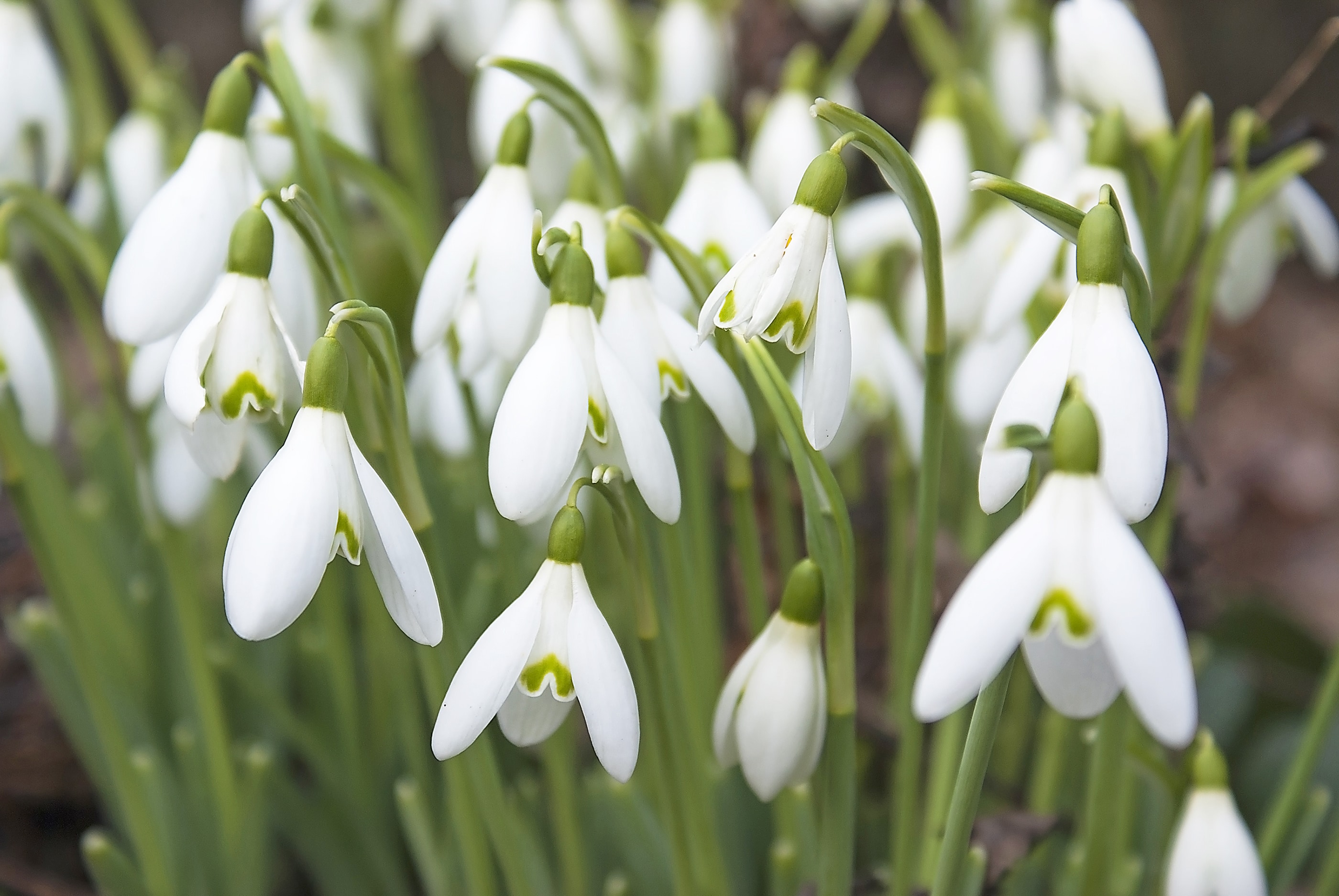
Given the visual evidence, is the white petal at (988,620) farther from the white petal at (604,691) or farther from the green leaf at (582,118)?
the green leaf at (582,118)

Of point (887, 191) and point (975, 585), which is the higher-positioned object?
point (887, 191)

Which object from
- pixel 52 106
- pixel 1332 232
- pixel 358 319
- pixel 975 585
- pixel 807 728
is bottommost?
pixel 807 728

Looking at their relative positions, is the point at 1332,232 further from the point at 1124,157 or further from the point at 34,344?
the point at 34,344

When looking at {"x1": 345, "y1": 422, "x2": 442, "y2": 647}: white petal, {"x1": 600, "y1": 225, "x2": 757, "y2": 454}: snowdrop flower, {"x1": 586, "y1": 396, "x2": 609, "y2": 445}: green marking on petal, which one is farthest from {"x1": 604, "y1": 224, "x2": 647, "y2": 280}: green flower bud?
{"x1": 345, "y1": 422, "x2": 442, "y2": 647}: white petal

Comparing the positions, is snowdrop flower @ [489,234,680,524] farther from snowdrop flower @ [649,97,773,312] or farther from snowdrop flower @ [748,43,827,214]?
snowdrop flower @ [748,43,827,214]

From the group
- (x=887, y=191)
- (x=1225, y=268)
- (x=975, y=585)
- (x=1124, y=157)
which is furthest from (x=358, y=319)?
(x=887, y=191)

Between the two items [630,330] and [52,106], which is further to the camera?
[52,106]

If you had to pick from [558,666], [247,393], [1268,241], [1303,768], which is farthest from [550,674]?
[1268,241]

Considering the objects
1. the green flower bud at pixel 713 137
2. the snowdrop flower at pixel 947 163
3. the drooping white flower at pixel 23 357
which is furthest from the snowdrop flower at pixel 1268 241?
the drooping white flower at pixel 23 357
